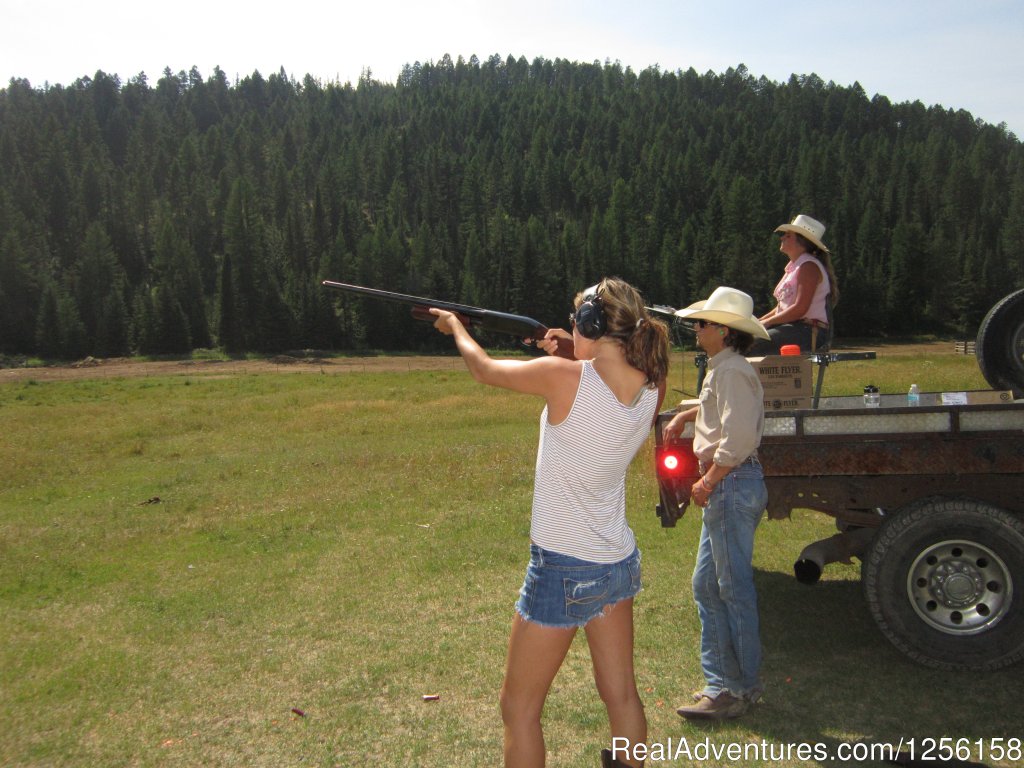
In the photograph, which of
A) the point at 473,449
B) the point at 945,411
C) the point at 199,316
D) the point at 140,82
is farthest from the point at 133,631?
the point at 140,82

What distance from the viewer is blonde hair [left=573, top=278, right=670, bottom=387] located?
11.4 feet

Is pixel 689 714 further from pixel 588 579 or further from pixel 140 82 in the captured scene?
pixel 140 82

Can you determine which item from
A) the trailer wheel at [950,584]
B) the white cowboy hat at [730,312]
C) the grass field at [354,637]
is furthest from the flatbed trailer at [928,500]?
the white cowboy hat at [730,312]

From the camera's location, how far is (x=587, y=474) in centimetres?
344

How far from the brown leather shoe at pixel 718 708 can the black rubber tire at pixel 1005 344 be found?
284 centimetres

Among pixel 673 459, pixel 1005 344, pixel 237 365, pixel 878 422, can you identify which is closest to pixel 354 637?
pixel 673 459

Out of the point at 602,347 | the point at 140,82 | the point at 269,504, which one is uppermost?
the point at 140,82

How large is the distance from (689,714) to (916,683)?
1.38 meters

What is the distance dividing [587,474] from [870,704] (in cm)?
248

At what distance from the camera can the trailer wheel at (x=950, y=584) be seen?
15.6 feet

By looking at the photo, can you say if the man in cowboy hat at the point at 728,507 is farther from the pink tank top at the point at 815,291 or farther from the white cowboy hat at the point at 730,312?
the pink tank top at the point at 815,291

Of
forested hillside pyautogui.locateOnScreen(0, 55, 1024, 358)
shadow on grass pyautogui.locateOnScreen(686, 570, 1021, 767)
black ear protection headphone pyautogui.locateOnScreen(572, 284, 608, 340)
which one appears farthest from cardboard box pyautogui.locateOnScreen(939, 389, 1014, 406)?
forested hillside pyautogui.locateOnScreen(0, 55, 1024, 358)

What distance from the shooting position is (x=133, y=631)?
253 inches

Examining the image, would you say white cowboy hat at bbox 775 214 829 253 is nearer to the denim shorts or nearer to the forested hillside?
the denim shorts
